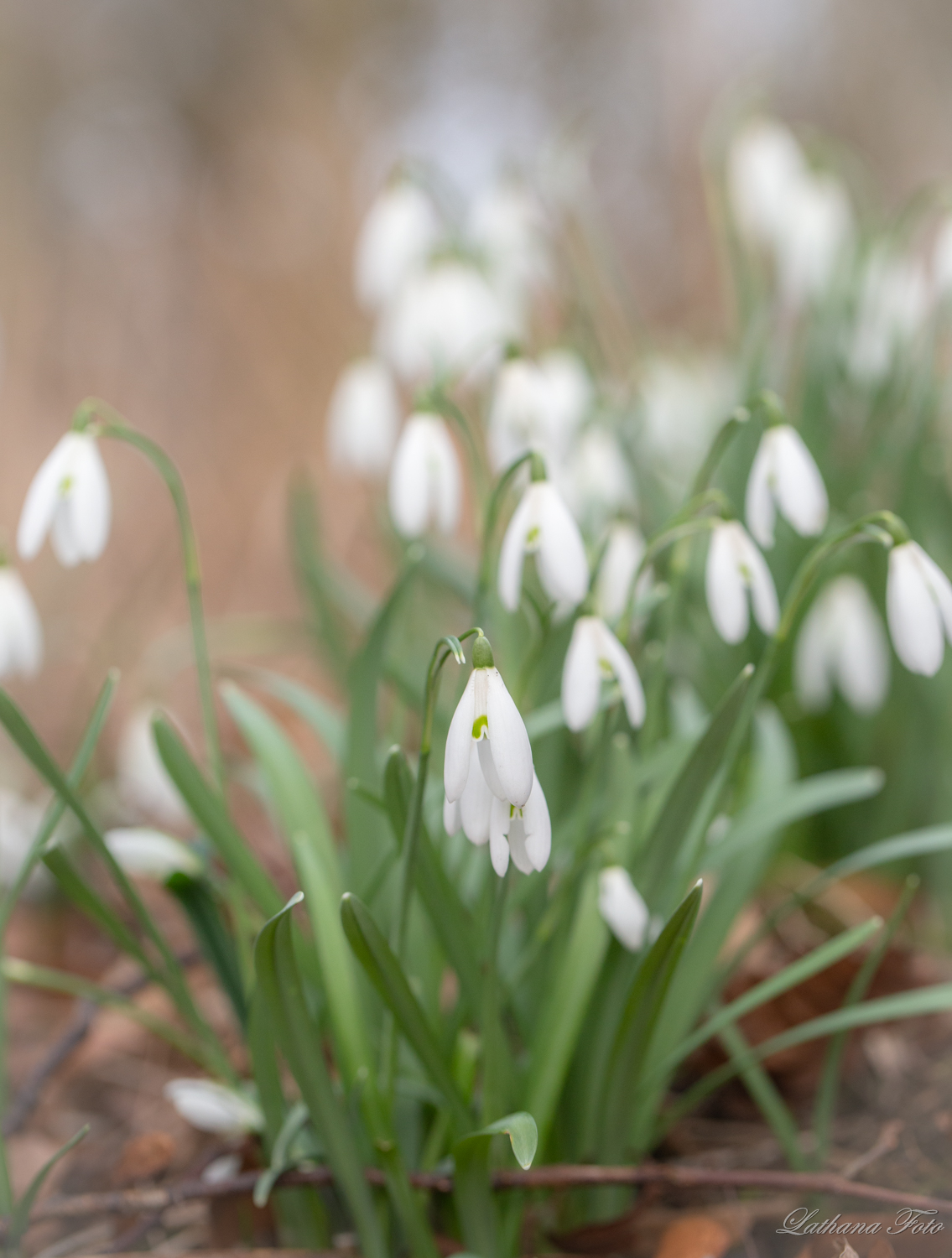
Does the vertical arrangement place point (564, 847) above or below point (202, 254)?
below

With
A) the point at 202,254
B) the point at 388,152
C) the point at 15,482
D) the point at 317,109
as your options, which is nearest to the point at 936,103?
the point at 388,152

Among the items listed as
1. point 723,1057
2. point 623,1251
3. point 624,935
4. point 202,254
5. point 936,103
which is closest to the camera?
point 624,935

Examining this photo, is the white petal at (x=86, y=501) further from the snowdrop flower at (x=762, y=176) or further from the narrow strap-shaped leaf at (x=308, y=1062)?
the snowdrop flower at (x=762, y=176)

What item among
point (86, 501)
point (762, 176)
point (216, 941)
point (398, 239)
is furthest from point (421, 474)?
point (762, 176)

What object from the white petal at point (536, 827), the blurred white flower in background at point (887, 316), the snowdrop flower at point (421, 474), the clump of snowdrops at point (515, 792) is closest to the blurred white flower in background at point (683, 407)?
the blurred white flower in background at point (887, 316)

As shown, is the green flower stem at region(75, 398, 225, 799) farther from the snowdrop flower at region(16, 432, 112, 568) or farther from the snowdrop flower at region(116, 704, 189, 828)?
the snowdrop flower at region(116, 704, 189, 828)

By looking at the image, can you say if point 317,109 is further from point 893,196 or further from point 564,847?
point 564,847
